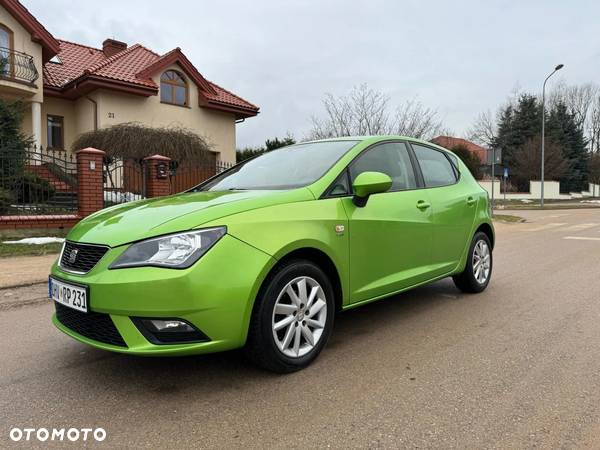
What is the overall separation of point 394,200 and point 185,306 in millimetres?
2034

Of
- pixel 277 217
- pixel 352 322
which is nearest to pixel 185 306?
pixel 277 217

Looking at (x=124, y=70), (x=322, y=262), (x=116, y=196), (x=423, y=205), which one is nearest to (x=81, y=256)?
(x=322, y=262)

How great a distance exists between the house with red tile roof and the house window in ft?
0.12

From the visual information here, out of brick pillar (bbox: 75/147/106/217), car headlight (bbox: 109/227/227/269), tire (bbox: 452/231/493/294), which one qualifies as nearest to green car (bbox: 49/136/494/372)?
car headlight (bbox: 109/227/227/269)

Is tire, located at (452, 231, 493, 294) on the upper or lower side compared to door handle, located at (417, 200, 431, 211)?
lower

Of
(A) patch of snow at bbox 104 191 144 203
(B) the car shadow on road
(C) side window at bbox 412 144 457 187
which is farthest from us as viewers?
(A) patch of snow at bbox 104 191 144 203

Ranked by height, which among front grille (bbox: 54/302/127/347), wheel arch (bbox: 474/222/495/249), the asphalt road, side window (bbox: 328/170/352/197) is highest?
side window (bbox: 328/170/352/197)

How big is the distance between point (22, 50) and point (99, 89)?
314cm

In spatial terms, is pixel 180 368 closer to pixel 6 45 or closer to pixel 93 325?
pixel 93 325

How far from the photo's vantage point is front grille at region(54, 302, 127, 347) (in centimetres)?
267

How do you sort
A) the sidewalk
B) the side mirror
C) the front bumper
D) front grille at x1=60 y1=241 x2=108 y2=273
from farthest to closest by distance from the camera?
the sidewalk, the side mirror, front grille at x1=60 y1=241 x2=108 y2=273, the front bumper

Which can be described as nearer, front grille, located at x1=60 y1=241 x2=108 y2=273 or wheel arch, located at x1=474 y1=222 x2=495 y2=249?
front grille, located at x1=60 y1=241 x2=108 y2=273

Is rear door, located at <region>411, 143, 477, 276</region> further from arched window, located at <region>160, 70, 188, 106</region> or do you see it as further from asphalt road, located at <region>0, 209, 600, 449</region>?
arched window, located at <region>160, 70, 188, 106</region>

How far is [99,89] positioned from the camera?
720 inches
